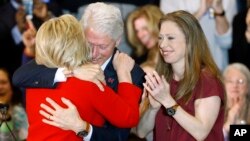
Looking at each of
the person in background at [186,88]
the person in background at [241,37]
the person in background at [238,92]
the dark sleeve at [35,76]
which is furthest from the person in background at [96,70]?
the person in background at [241,37]

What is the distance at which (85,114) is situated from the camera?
9.24 ft

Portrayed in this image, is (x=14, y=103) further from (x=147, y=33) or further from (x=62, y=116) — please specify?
(x=62, y=116)

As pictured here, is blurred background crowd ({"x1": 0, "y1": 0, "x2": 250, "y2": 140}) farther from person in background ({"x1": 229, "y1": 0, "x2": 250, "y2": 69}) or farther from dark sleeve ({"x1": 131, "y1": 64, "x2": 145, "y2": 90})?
dark sleeve ({"x1": 131, "y1": 64, "x2": 145, "y2": 90})

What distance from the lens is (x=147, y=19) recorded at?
5266 millimetres

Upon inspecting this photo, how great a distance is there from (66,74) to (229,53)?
9.64 ft

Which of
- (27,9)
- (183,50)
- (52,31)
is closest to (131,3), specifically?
(27,9)

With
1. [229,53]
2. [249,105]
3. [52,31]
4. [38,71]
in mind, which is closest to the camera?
[52,31]

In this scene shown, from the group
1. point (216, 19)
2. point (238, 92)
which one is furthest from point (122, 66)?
point (216, 19)

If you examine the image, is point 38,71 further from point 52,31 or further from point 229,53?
point 229,53

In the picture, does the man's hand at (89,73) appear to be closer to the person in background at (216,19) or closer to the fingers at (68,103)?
the fingers at (68,103)

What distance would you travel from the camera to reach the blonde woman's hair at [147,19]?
5233 millimetres

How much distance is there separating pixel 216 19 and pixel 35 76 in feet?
8.93

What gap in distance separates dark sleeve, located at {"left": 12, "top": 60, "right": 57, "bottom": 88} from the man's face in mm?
294

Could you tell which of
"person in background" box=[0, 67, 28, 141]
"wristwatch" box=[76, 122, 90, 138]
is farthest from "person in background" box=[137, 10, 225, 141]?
"person in background" box=[0, 67, 28, 141]
